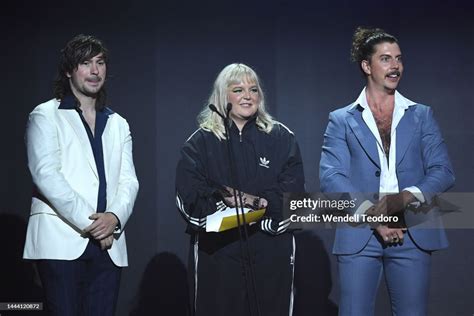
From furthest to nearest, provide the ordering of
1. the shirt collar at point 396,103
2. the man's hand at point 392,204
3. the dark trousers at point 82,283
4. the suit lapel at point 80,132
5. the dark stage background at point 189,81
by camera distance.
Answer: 1. the dark stage background at point 189,81
2. the shirt collar at point 396,103
3. the man's hand at point 392,204
4. the suit lapel at point 80,132
5. the dark trousers at point 82,283

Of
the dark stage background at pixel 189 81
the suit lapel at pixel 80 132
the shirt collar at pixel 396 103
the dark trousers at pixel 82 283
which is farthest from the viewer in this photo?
the dark stage background at pixel 189 81

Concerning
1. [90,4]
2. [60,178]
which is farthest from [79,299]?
[90,4]

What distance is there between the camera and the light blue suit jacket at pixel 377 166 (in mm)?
3893

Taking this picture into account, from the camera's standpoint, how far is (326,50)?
504cm

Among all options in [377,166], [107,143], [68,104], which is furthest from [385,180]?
[68,104]

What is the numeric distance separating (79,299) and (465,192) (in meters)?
2.51

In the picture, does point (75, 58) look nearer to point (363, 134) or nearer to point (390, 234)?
point (363, 134)

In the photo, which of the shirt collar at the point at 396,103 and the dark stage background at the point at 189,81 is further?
the dark stage background at the point at 189,81

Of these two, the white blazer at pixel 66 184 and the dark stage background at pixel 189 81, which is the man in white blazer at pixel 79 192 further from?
the dark stage background at pixel 189 81

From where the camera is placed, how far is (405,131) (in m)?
3.99

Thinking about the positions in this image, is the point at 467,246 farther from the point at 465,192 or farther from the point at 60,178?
the point at 60,178

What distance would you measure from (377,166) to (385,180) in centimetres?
8

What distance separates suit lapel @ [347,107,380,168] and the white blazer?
1.11m

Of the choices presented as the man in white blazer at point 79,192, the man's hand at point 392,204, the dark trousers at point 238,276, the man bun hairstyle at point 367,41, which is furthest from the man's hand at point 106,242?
the man bun hairstyle at point 367,41
